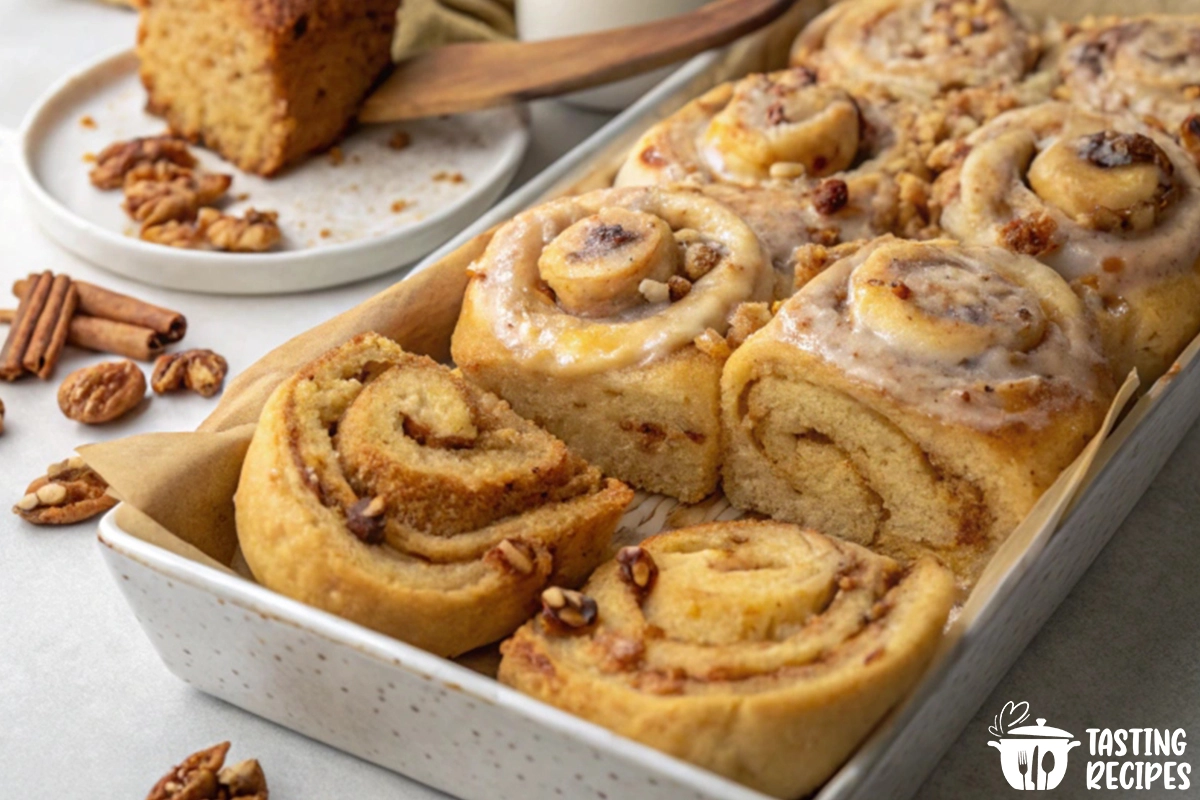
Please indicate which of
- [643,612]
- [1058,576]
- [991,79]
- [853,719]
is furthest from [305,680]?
[991,79]

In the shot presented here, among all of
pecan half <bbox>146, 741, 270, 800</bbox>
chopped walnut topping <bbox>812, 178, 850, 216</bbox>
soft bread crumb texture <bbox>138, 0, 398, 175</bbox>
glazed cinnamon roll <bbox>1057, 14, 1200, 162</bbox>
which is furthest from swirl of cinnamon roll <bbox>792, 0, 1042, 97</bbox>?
pecan half <bbox>146, 741, 270, 800</bbox>

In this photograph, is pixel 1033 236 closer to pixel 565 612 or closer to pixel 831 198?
pixel 831 198

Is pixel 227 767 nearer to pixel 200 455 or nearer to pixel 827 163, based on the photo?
pixel 200 455

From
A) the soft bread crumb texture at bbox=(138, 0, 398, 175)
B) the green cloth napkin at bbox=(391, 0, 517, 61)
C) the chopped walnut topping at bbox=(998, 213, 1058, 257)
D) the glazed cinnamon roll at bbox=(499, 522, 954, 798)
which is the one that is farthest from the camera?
the green cloth napkin at bbox=(391, 0, 517, 61)

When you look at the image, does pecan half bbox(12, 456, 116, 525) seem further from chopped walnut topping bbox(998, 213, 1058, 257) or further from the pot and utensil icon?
chopped walnut topping bbox(998, 213, 1058, 257)

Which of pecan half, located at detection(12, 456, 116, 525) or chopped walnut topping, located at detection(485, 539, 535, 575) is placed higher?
chopped walnut topping, located at detection(485, 539, 535, 575)

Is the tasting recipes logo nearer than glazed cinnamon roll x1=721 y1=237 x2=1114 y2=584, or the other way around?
the tasting recipes logo

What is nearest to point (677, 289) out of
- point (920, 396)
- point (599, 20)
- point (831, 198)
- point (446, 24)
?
point (831, 198)
